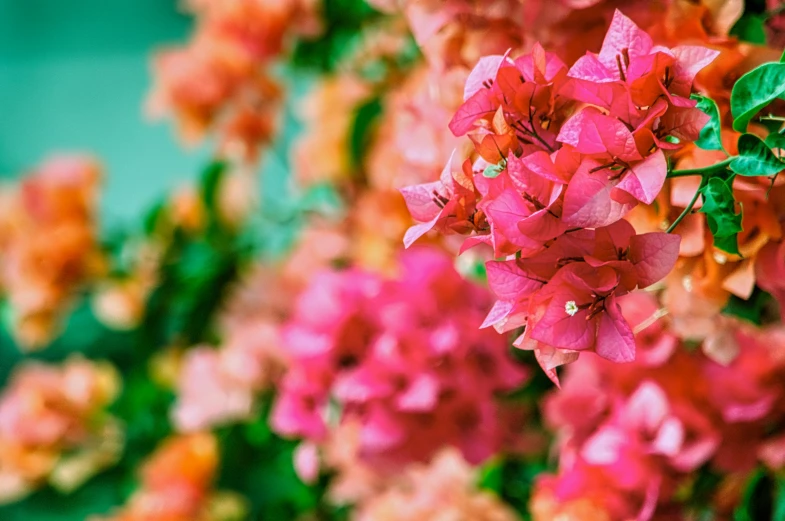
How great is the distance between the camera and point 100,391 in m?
0.86

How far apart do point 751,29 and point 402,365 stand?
0.24 meters

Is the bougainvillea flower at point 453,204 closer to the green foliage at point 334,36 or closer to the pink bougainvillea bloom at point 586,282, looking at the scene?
the pink bougainvillea bloom at point 586,282

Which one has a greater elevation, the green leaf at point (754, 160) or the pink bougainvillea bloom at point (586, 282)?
the green leaf at point (754, 160)

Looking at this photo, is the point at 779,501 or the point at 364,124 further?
the point at 364,124

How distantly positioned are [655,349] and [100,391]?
0.65m

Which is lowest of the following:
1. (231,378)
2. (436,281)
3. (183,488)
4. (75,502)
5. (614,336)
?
(75,502)

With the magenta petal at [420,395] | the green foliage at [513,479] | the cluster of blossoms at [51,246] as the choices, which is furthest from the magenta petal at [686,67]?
the cluster of blossoms at [51,246]

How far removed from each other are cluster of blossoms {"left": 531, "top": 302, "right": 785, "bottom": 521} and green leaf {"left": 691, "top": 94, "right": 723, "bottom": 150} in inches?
5.7

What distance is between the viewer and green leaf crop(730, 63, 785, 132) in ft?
0.78

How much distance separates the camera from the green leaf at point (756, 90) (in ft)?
0.78

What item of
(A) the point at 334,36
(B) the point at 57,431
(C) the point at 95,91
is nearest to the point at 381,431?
(A) the point at 334,36

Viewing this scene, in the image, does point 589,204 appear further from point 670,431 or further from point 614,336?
point 670,431

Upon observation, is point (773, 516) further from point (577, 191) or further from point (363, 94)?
point (363, 94)

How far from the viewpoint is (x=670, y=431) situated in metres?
0.38
